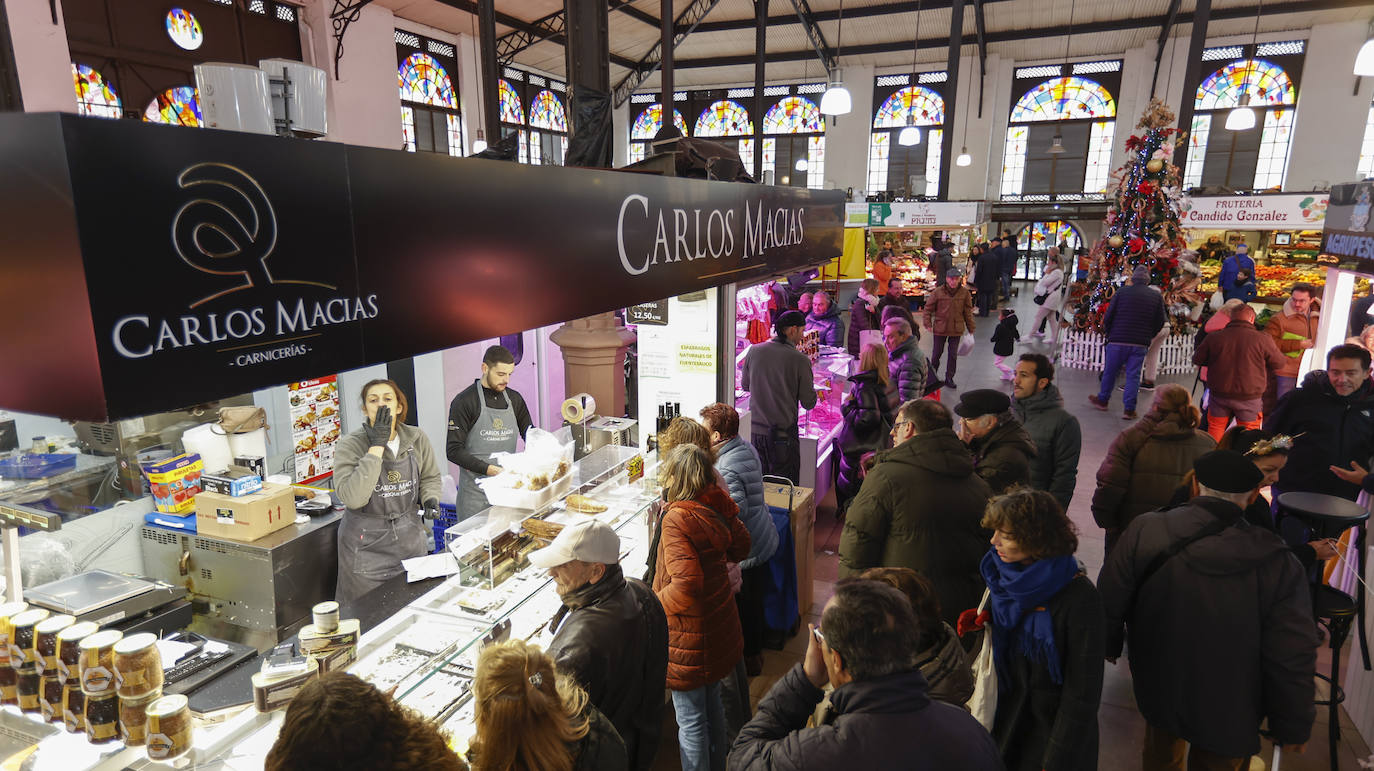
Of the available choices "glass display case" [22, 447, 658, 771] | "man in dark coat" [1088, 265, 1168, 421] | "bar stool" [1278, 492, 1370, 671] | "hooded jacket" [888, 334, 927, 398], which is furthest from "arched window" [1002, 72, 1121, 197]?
"glass display case" [22, 447, 658, 771]

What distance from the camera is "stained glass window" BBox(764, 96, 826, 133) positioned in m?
22.8

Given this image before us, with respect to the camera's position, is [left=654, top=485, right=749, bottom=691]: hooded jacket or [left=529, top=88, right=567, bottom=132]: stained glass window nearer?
[left=654, top=485, right=749, bottom=691]: hooded jacket

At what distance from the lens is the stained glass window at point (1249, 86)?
17.5m

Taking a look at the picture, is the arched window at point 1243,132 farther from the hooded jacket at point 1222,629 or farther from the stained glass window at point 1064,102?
the hooded jacket at point 1222,629

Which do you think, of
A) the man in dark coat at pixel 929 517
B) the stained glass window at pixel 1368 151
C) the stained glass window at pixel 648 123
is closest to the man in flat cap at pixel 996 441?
the man in dark coat at pixel 929 517

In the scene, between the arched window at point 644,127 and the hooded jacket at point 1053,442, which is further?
the arched window at point 644,127

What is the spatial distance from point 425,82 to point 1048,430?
55.1 feet

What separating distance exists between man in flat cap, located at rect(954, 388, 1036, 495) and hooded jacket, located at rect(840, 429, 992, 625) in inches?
17.0

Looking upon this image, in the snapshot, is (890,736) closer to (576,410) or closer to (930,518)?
(930,518)

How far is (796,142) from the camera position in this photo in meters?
23.2

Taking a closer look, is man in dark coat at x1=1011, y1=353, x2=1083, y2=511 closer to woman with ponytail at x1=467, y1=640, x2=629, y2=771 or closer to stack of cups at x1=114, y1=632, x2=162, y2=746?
woman with ponytail at x1=467, y1=640, x2=629, y2=771

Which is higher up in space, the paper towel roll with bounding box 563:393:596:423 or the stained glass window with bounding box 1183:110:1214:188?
the stained glass window with bounding box 1183:110:1214:188

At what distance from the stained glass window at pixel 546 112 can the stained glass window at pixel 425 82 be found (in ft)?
12.0

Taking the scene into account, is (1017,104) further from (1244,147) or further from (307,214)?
(307,214)
